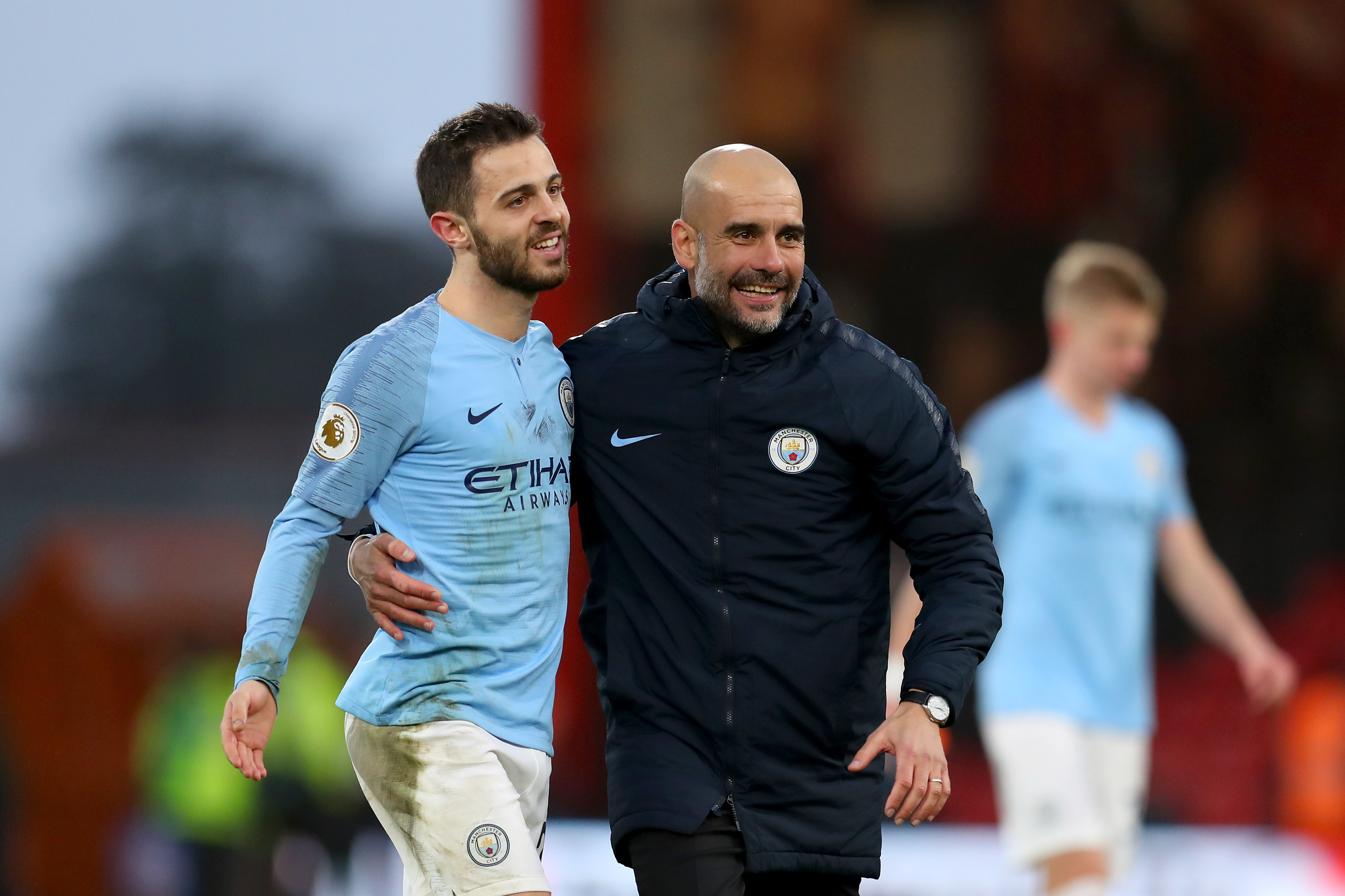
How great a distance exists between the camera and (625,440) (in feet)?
9.59

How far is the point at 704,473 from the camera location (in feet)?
9.43

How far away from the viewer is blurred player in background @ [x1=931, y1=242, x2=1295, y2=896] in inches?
219

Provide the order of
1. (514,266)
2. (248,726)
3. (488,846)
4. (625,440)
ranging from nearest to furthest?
(248,726) < (488,846) < (514,266) < (625,440)

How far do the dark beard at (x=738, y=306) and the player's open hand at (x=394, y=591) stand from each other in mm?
674

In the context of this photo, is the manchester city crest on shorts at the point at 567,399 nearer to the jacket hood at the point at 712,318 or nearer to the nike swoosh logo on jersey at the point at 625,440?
the nike swoosh logo on jersey at the point at 625,440

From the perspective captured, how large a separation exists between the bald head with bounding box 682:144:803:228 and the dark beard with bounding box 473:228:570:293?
26 centimetres

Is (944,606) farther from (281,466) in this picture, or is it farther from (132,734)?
(281,466)

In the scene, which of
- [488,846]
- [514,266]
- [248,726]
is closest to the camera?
[248,726]

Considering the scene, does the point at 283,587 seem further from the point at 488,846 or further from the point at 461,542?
the point at 488,846

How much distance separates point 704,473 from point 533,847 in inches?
26.8

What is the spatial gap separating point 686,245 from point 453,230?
424mm

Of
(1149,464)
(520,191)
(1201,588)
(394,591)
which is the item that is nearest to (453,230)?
(520,191)

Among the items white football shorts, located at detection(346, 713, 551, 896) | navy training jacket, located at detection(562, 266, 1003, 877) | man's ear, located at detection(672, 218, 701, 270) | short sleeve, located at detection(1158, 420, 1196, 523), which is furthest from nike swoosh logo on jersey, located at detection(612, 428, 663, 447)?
short sleeve, located at detection(1158, 420, 1196, 523)

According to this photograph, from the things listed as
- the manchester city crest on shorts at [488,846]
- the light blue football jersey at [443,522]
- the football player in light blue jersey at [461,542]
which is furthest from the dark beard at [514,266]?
the manchester city crest on shorts at [488,846]
